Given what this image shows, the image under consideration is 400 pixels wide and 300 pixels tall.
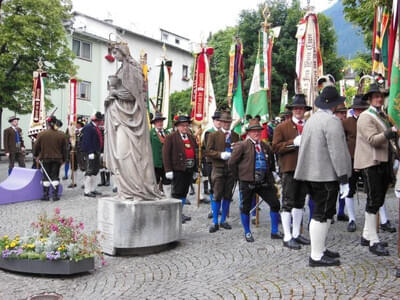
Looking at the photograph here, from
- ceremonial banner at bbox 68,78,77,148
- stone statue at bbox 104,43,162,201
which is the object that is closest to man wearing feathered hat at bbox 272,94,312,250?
stone statue at bbox 104,43,162,201

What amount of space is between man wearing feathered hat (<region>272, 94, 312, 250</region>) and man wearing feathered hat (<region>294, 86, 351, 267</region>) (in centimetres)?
94

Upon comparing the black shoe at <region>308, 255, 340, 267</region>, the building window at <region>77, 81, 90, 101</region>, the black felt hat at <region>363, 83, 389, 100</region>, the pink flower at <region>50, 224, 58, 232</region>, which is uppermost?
the building window at <region>77, 81, 90, 101</region>

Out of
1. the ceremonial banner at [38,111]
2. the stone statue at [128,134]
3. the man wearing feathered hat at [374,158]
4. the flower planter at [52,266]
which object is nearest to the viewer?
the flower planter at [52,266]

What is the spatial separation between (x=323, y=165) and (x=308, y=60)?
295cm

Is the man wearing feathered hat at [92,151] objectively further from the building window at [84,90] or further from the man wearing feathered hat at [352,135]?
the building window at [84,90]

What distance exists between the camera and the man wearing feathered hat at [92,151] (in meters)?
12.2

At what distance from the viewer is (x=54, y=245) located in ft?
18.2

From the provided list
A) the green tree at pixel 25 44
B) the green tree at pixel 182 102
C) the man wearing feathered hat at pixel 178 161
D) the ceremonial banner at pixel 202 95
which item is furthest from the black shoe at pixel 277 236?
the green tree at pixel 182 102

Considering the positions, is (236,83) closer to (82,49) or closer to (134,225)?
(134,225)

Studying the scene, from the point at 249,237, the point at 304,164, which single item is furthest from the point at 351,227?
the point at 304,164

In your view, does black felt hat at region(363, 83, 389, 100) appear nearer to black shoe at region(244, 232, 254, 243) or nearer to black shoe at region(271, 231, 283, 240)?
black shoe at region(271, 231, 283, 240)

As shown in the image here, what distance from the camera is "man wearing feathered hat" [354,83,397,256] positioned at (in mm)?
6047

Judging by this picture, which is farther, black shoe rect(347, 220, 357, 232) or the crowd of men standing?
black shoe rect(347, 220, 357, 232)

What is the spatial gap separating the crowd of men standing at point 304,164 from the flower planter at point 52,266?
269cm
